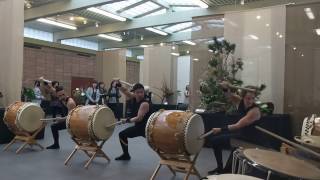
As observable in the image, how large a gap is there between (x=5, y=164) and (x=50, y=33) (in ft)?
40.7

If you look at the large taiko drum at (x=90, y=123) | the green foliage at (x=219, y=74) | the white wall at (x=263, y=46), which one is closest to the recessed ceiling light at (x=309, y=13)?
the white wall at (x=263, y=46)

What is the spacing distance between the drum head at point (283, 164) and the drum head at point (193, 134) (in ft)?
4.71

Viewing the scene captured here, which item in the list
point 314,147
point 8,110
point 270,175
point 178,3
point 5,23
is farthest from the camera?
point 178,3

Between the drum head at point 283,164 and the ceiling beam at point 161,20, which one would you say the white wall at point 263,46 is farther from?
the drum head at point 283,164

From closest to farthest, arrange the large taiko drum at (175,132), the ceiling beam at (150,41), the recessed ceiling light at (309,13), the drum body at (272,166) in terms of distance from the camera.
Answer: the drum body at (272,166)
the large taiko drum at (175,132)
the recessed ceiling light at (309,13)
the ceiling beam at (150,41)

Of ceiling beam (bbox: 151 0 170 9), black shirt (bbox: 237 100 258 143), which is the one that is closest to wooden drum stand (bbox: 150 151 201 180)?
black shirt (bbox: 237 100 258 143)

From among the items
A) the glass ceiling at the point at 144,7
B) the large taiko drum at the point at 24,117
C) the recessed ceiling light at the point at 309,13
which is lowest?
the large taiko drum at the point at 24,117

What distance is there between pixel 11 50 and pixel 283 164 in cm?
637

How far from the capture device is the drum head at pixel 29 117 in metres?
5.95

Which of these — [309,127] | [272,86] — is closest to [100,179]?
[309,127]

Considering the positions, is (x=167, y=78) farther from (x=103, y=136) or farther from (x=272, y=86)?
(x=103, y=136)

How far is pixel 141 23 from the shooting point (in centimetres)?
1348

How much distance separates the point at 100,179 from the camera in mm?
4375

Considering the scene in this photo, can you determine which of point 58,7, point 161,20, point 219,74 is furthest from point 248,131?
point 161,20
